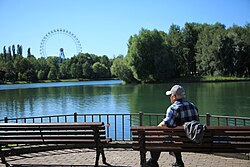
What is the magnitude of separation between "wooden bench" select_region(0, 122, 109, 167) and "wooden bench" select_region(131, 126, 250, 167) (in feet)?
3.57

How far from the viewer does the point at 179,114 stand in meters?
5.42

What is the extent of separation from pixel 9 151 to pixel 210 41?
73.6m

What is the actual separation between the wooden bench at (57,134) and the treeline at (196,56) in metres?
67.4

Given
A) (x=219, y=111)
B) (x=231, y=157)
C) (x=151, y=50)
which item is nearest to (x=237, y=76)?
(x=151, y=50)

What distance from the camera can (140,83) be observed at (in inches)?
3054

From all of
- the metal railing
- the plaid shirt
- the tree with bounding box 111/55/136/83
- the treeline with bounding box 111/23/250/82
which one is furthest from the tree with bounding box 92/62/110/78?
the plaid shirt

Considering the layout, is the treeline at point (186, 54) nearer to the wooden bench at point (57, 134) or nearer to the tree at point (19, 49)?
the wooden bench at point (57, 134)

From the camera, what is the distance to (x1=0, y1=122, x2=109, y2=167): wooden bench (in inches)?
249

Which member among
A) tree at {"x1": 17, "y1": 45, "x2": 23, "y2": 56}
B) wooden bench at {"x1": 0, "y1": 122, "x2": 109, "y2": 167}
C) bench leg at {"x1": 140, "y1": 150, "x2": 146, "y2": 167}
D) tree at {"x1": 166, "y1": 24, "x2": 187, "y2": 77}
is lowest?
bench leg at {"x1": 140, "y1": 150, "x2": 146, "y2": 167}

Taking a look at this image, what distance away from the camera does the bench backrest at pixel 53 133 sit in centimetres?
631

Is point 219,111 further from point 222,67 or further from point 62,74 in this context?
point 62,74

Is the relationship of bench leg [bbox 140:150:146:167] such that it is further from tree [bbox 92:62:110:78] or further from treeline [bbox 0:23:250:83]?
tree [bbox 92:62:110:78]

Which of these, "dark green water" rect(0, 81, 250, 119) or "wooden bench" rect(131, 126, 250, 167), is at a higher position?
"wooden bench" rect(131, 126, 250, 167)

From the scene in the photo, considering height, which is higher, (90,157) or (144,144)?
(144,144)
